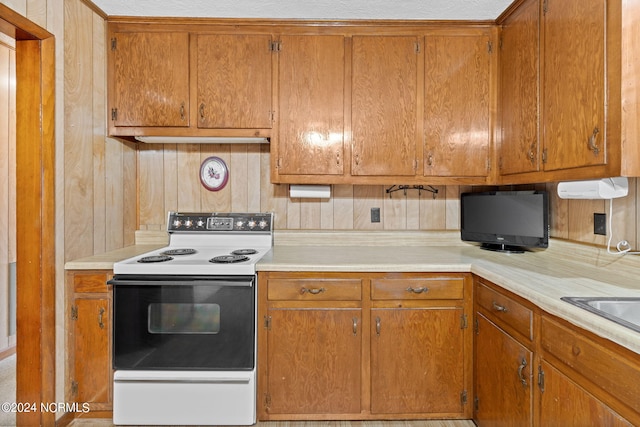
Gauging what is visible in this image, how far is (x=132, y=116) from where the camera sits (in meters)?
2.21

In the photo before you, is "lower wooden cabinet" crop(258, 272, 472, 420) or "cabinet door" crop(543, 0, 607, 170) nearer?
"cabinet door" crop(543, 0, 607, 170)

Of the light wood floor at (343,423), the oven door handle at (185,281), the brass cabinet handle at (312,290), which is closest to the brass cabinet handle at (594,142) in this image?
the brass cabinet handle at (312,290)

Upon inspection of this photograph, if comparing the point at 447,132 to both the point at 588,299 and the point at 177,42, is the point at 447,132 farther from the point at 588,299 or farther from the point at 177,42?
the point at 177,42

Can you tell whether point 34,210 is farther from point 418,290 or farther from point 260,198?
point 418,290

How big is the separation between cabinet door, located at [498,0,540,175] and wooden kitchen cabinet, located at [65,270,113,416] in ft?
7.43

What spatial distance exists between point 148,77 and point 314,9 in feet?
3.52

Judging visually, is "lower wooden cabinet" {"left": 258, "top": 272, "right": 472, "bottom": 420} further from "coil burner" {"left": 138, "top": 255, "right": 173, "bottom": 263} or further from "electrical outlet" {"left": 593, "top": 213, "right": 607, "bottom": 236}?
"electrical outlet" {"left": 593, "top": 213, "right": 607, "bottom": 236}

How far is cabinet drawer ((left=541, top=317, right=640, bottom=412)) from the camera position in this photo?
3.06 feet

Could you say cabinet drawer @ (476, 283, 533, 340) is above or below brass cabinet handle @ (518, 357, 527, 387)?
above

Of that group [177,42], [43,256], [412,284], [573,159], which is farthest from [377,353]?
[177,42]

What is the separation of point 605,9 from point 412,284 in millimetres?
1381

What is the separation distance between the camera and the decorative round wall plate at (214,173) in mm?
2549

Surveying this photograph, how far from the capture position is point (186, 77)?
7.23ft

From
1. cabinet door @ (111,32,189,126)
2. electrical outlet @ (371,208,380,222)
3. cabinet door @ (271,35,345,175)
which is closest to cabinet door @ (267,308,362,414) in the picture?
electrical outlet @ (371,208,380,222)
